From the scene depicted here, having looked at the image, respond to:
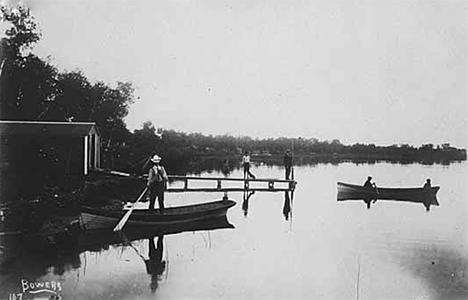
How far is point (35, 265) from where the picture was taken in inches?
137

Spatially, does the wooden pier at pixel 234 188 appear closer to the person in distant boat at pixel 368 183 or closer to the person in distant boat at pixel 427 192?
the person in distant boat at pixel 368 183

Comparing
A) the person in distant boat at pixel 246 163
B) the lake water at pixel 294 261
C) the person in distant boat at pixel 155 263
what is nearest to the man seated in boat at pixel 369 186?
the lake water at pixel 294 261

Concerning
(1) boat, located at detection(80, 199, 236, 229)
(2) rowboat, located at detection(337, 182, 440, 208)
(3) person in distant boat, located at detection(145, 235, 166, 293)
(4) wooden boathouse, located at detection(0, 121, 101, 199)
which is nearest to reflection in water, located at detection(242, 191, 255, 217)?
(1) boat, located at detection(80, 199, 236, 229)

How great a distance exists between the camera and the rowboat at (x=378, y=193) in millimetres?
5829

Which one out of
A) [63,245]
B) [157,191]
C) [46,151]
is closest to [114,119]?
[157,191]

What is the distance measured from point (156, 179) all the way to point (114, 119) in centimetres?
75

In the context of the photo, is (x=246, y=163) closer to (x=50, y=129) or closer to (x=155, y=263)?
(x=50, y=129)

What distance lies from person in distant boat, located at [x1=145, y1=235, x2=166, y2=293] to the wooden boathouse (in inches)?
49.2

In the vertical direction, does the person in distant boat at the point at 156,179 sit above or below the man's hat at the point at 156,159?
below

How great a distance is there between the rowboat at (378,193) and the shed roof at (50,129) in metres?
3.13

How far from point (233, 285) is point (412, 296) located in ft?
4.21

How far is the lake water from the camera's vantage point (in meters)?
3.29

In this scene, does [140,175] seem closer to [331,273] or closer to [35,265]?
[35,265]

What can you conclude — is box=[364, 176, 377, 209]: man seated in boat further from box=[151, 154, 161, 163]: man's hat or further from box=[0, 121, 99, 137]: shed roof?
box=[0, 121, 99, 137]: shed roof
